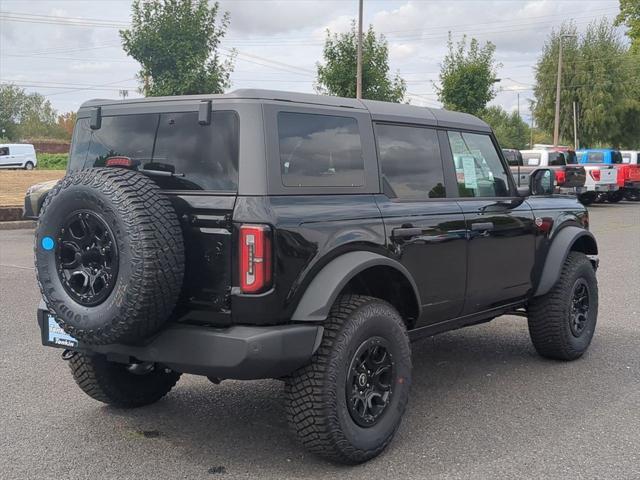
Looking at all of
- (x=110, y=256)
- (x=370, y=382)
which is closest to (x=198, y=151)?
(x=110, y=256)

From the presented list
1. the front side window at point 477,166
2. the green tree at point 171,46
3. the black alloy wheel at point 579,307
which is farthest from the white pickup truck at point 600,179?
the front side window at point 477,166

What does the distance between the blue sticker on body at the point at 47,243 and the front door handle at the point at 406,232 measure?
5.90 ft

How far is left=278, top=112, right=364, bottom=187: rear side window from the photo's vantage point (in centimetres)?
378

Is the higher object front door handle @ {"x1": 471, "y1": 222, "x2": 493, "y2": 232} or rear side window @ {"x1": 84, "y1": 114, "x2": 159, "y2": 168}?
rear side window @ {"x1": 84, "y1": 114, "x2": 159, "y2": 168}

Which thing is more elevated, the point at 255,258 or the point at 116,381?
the point at 255,258

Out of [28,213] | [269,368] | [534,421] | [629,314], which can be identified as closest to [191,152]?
[269,368]

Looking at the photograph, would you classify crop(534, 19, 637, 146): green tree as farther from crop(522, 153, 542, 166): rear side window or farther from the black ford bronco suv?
the black ford bronco suv

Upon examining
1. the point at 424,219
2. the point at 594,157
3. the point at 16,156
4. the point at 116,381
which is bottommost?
the point at 116,381

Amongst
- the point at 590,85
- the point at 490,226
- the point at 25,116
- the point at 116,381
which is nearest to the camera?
the point at 116,381

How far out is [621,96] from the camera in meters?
43.0

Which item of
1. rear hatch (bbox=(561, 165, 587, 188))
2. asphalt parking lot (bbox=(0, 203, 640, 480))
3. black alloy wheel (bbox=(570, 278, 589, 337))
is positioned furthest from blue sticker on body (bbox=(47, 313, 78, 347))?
rear hatch (bbox=(561, 165, 587, 188))

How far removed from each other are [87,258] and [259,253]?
0.85 m

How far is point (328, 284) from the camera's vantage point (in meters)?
3.66

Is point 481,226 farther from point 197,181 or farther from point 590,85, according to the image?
point 590,85
